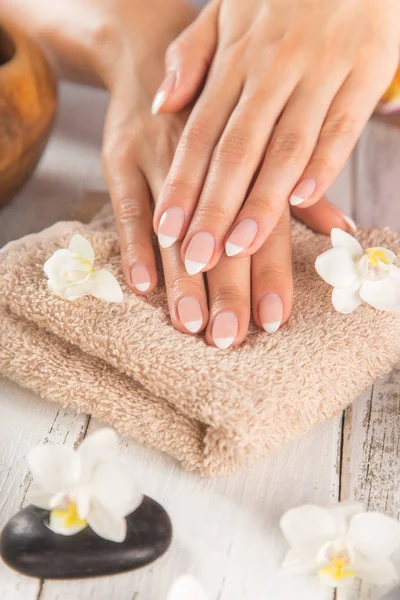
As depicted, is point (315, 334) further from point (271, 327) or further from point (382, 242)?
point (382, 242)

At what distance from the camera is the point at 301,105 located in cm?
83

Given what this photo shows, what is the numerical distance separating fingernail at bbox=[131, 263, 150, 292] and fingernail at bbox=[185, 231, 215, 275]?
0.15ft

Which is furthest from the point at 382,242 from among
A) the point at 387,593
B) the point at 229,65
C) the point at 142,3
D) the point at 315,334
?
the point at 142,3

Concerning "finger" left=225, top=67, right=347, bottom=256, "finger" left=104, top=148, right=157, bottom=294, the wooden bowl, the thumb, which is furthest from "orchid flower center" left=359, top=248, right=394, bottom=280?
the wooden bowl

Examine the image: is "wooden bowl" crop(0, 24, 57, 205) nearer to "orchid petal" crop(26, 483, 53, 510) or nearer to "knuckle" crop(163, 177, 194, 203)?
"knuckle" crop(163, 177, 194, 203)

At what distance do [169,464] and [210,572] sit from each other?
0.37 ft

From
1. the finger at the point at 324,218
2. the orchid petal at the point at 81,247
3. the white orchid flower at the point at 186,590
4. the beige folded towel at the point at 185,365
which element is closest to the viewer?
the white orchid flower at the point at 186,590

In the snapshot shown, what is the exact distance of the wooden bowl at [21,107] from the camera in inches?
32.4

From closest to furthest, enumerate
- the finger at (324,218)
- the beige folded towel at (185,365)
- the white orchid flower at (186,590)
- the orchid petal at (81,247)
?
the white orchid flower at (186,590)
the beige folded towel at (185,365)
the orchid petal at (81,247)
the finger at (324,218)

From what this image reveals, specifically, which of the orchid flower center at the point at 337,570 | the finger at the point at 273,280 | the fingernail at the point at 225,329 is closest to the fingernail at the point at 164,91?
the finger at the point at 273,280

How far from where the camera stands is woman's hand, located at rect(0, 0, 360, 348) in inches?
28.0

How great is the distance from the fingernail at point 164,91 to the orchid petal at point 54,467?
47cm

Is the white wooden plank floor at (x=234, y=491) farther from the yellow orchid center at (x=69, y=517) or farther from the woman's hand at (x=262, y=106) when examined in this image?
the woman's hand at (x=262, y=106)

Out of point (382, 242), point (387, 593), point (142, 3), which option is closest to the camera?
point (387, 593)
